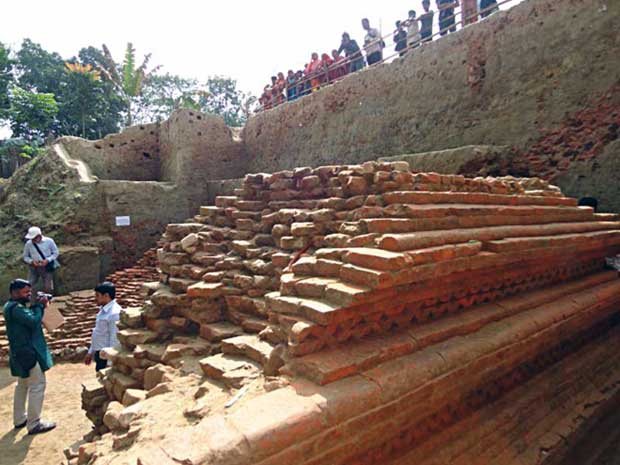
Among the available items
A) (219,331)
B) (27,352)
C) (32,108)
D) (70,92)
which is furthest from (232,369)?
(70,92)

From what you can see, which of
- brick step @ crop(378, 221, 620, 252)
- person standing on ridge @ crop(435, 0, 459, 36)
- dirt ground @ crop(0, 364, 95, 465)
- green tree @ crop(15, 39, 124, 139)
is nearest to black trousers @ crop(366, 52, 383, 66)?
person standing on ridge @ crop(435, 0, 459, 36)

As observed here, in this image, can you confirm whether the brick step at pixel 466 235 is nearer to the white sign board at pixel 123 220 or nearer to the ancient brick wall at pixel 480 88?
the ancient brick wall at pixel 480 88

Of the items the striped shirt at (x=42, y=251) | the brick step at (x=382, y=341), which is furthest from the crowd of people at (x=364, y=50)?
the striped shirt at (x=42, y=251)

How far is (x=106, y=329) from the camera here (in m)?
4.38

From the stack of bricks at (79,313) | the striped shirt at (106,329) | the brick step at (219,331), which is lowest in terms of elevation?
the stack of bricks at (79,313)

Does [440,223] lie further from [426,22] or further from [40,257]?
[40,257]

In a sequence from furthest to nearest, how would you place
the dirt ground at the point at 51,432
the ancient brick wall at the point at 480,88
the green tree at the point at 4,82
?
the green tree at the point at 4,82
the ancient brick wall at the point at 480,88
the dirt ground at the point at 51,432

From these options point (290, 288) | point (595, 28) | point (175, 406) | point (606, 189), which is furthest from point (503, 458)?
point (595, 28)

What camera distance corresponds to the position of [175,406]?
246cm

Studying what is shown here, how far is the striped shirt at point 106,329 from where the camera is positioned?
4.34 metres

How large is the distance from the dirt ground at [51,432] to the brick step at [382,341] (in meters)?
3.51

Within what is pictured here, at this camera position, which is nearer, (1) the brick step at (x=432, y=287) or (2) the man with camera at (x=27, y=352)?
(1) the brick step at (x=432, y=287)

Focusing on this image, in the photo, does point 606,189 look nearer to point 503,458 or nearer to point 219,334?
point 503,458

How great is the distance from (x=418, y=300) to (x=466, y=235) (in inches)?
26.0
